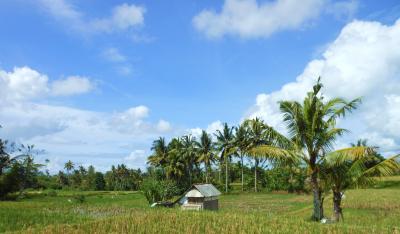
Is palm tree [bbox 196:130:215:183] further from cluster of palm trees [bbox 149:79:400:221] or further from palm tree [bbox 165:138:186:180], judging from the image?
cluster of palm trees [bbox 149:79:400:221]

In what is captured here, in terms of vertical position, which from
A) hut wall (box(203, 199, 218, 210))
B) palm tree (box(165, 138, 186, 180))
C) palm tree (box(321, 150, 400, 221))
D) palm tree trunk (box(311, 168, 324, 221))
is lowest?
hut wall (box(203, 199, 218, 210))

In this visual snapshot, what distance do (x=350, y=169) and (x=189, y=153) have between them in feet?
125

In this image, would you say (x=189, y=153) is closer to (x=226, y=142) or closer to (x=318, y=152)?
(x=226, y=142)

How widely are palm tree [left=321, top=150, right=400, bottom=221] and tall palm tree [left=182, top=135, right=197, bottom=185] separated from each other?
36326mm

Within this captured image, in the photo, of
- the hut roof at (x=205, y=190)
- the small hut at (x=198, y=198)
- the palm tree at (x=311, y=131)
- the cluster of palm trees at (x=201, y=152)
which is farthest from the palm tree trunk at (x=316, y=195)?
the cluster of palm trees at (x=201, y=152)

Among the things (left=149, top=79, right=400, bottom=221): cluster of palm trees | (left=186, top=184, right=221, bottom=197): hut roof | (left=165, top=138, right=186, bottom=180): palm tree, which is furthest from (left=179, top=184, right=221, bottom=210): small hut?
(left=165, top=138, right=186, bottom=180): palm tree

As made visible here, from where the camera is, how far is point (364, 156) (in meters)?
15.6

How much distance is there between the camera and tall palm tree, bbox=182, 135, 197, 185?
53.5 meters

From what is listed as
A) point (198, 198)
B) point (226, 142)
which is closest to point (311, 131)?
point (198, 198)

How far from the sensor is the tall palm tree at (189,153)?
5353 centimetres

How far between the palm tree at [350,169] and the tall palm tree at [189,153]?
3633 cm

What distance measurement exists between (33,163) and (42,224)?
29.4 m

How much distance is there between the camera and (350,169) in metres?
16.1

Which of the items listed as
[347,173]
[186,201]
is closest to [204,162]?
[186,201]
